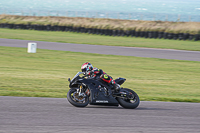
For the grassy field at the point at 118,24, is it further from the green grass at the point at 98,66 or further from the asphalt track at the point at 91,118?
the asphalt track at the point at 91,118

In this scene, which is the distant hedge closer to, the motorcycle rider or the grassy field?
the grassy field

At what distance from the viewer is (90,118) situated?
22.8 feet

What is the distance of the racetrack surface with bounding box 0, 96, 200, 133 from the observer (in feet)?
20.0

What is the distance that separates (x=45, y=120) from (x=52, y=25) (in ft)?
122

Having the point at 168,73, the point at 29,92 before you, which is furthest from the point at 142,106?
the point at 168,73

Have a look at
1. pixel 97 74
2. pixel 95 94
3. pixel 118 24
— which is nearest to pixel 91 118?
pixel 95 94

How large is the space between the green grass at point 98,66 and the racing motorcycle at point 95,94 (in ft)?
6.75

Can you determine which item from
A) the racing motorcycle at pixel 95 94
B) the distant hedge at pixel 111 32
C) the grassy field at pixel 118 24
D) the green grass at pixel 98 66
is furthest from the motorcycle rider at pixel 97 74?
the grassy field at pixel 118 24

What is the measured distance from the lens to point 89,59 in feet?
67.7

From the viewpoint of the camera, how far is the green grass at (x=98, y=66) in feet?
36.5

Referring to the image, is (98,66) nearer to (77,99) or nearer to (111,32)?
(77,99)

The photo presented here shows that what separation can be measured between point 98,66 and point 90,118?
11048mm

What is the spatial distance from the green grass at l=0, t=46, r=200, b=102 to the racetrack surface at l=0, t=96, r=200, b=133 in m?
1.77

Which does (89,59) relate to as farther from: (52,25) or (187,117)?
(52,25)
